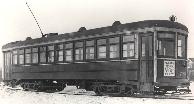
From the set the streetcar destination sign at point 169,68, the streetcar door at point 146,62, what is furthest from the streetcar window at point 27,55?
the streetcar destination sign at point 169,68

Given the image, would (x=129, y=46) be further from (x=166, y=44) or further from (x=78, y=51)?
(x=78, y=51)

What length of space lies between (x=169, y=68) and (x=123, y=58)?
199 cm

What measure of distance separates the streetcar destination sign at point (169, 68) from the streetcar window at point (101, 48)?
302cm

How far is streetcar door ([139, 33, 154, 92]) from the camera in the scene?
1533 cm

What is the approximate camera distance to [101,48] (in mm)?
17438

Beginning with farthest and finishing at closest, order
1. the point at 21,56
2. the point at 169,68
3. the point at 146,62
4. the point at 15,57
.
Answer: the point at 15,57, the point at 21,56, the point at 169,68, the point at 146,62

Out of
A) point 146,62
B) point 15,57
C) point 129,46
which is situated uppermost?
point 129,46

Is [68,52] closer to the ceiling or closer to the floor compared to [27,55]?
closer to the ceiling

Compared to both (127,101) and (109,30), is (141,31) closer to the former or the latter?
(109,30)

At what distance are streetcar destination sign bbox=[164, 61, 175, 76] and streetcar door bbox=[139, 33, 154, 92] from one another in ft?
2.07

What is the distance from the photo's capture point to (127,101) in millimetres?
14117

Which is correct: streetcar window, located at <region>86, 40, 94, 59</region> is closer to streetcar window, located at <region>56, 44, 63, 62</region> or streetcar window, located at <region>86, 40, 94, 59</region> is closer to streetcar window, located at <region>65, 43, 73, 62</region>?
streetcar window, located at <region>65, 43, 73, 62</region>

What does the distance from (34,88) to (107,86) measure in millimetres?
7260

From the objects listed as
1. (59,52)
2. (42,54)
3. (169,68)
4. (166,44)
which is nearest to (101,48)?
(166,44)
